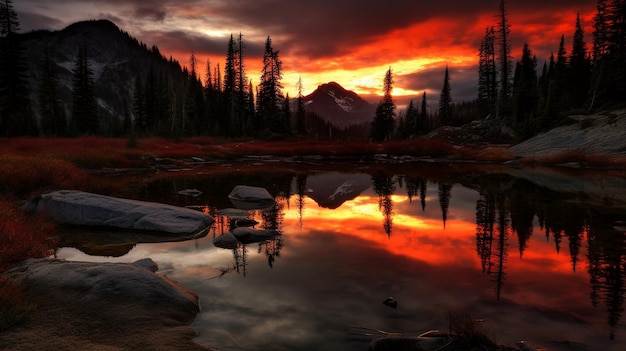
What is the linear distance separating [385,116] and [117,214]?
68228 millimetres

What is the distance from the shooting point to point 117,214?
11.1 metres

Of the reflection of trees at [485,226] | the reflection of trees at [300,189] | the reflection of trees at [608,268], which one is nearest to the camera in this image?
the reflection of trees at [608,268]

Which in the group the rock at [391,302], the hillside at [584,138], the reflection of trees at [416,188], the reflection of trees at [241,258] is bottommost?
the rock at [391,302]

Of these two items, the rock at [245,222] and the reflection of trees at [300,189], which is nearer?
the rock at [245,222]

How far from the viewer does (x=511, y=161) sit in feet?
119

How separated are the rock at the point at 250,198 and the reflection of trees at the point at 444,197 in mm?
7010

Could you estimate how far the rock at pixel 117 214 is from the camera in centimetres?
1072

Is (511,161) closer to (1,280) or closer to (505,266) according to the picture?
(505,266)

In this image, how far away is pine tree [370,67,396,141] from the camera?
74375 millimetres

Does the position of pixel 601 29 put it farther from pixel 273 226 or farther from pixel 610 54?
pixel 273 226

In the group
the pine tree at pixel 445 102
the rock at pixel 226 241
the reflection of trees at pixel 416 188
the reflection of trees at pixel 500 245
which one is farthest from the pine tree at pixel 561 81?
the rock at pixel 226 241

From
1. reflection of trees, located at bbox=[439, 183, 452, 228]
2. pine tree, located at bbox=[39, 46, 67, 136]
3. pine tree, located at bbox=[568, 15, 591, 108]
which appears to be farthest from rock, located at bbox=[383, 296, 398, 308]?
pine tree, located at bbox=[39, 46, 67, 136]

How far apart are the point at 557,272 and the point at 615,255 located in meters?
2.00

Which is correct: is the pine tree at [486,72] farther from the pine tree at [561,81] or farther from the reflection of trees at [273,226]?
the reflection of trees at [273,226]
